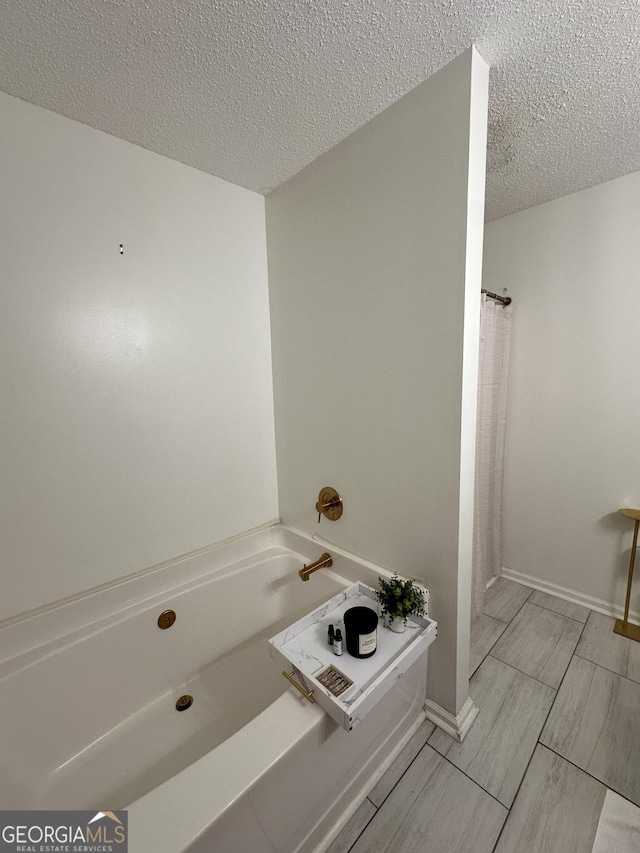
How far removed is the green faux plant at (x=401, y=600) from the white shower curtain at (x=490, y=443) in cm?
74

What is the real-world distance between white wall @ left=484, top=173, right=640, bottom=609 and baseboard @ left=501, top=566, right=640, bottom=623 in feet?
0.08

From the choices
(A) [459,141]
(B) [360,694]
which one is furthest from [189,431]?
(A) [459,141]

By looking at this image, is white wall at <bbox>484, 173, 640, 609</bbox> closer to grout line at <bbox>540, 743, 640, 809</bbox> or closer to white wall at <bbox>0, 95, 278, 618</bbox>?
grout line at <bbox>540, 743, 640, 809</bbox>

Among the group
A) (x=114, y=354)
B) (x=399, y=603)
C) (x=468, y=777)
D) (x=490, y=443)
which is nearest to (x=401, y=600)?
(x=399, y=603)

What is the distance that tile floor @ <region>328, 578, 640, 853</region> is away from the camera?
0.96m

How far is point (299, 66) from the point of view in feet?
3.26

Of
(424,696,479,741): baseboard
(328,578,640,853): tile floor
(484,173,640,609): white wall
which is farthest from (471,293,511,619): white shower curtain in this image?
(424,696,479,741): baseboard

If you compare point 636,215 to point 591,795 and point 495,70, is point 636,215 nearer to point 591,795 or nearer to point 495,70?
point 495,70

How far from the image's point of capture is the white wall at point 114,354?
44.3 inches

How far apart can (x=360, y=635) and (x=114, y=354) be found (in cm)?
132

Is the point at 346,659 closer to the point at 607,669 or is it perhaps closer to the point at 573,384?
the point at 607,669

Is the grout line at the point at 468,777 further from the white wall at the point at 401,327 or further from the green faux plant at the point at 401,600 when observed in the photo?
the green faux plant at the point at 401,600

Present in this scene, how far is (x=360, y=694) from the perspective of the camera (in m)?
0.89

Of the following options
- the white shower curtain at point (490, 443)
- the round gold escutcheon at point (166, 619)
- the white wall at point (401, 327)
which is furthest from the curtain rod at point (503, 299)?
the round gold escutcheon at point (166, 619)
